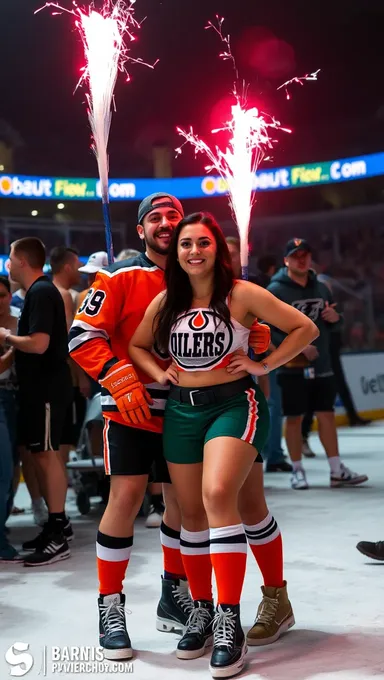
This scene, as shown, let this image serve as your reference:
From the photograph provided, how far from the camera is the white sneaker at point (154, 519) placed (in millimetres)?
5395

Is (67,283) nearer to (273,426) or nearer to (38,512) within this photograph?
(38,512)

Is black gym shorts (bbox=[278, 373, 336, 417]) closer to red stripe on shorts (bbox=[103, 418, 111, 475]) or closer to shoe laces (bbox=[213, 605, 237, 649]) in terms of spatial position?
red stripe on shorts (bbox=[103, 418, 111, 475])

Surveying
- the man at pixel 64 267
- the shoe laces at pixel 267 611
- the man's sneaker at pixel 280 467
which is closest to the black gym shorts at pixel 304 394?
the man's sneaker at pixel 280 467

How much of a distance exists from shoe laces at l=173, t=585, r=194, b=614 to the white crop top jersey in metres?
0.91

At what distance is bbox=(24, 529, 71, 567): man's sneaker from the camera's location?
4.55 meters

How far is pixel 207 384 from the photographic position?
3.10 meters

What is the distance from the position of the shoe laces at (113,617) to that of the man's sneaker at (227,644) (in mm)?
366

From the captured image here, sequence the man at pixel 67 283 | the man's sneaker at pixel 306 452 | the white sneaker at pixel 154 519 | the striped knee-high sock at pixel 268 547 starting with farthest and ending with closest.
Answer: the man's sneaker at pixel 306 452
the man at pixel 67 283
the white sneaker at pixel 154 519
the striped knee-high sock at pixel 268 547

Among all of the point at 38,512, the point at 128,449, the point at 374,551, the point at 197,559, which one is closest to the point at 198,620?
the point at 197,559

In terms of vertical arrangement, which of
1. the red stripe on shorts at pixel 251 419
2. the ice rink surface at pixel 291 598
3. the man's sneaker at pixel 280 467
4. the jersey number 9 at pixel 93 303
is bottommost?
the ice rink surface at pixel 291 598

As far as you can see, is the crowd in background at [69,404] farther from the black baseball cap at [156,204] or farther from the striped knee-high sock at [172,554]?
the striped knee-high sock at [172,554]

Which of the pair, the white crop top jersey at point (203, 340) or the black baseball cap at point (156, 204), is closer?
the white crop top jersey at point (203, 340)

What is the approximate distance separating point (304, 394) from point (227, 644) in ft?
12.4

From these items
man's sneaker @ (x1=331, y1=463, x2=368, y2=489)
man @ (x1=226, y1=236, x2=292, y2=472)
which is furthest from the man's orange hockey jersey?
man @ (x1=226, y1=236, x2=292, y2=472)
